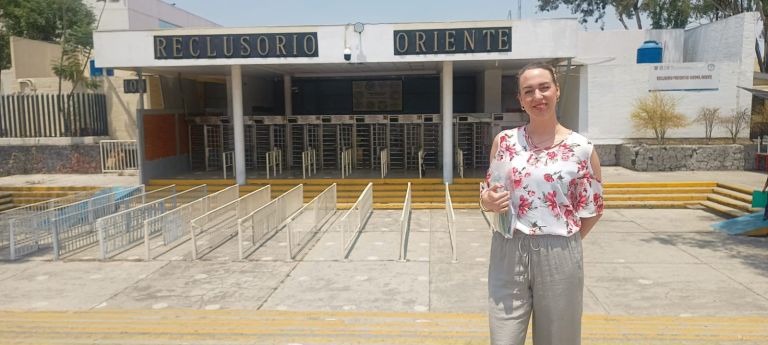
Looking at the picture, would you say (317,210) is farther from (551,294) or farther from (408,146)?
(551,294)

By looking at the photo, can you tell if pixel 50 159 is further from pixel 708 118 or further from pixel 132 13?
pixel 708 118

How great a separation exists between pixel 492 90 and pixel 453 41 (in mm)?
6096

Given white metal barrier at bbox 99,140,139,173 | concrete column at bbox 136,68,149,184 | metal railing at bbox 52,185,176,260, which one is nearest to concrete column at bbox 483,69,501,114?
concrete column at bbox 136,68,149,184

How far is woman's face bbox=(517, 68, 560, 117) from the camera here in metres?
3.04

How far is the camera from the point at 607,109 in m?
22.7

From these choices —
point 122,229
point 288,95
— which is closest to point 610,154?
point 288,95

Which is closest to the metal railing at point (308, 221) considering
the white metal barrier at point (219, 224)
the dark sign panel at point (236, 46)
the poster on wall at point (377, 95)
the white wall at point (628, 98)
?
the white metal barrier at point (219, 224)

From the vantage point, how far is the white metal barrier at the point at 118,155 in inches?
881

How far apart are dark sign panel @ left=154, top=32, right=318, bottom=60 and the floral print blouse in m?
13.5

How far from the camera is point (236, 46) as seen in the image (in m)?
16.0

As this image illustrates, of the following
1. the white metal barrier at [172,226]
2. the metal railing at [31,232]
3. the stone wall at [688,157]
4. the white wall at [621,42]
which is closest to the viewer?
the metal railing at [31,232]

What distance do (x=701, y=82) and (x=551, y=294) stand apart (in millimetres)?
23399

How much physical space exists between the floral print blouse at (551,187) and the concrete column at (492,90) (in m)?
18.6

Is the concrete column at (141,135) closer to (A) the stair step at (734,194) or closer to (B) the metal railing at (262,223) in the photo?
(B) the metal railing at (262,223)
